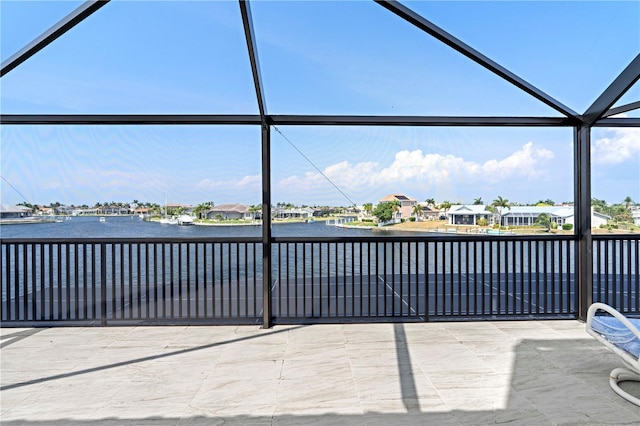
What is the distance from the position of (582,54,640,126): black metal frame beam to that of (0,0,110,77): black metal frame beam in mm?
3901

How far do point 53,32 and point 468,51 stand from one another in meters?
3.08

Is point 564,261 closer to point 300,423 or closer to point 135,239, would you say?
point 300,423

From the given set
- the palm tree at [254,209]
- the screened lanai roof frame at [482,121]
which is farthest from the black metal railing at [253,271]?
the palm tree at [254,209]

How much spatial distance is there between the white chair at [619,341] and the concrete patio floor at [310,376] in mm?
73

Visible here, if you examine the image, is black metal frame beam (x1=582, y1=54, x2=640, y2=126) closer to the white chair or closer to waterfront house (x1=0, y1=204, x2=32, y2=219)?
the white chair

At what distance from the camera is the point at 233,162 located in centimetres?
402

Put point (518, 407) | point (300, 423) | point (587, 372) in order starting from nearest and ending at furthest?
1. point (300, 423)
2. point (518, 407)
3. point (587, 372)

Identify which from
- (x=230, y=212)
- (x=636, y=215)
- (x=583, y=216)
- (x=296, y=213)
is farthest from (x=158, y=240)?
(x=636, y=215)

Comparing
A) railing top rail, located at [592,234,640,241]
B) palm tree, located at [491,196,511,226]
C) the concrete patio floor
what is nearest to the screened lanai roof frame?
railing top rail, located at [592,234,640,241]

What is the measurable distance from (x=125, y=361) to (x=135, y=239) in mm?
1307

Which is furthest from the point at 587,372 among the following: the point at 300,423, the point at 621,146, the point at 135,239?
the point at 135,239

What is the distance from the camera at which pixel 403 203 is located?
3988 millimetres

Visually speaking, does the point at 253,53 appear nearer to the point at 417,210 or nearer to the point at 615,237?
the point at 417,210

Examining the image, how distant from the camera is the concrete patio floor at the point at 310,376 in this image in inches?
72.5
